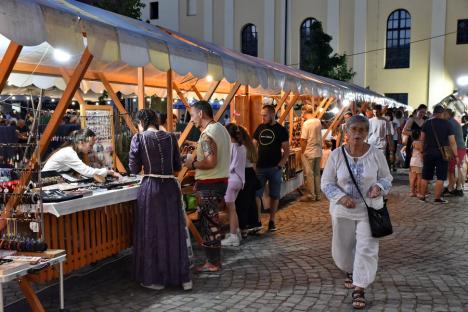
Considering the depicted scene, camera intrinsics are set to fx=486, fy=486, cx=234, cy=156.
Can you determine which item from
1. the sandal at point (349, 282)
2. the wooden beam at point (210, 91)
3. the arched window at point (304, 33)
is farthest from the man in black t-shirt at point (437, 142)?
the arched window at point (304, 33)

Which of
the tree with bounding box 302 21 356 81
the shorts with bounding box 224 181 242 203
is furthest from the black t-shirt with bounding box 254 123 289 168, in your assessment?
the tree with bounding box 302 21 356 81

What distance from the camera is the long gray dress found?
4.55 m

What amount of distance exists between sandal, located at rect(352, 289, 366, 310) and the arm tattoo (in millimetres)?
2031

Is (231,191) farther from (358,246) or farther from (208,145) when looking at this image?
(358,246)

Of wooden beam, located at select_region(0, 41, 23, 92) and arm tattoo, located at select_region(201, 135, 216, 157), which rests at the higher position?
wooden beam, located at select_region(0, 41, 23, 92)

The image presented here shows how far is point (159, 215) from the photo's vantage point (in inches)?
180

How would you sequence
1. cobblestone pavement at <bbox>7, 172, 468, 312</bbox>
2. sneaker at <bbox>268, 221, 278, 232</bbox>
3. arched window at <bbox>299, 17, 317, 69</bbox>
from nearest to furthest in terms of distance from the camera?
cobblestone pavement at <bbox>7, 172, 468, 312</bbox> < sneaker at <bbox>268, 221, 278, 232</bbox> < arched window at <bbox>299, 17, 317, 69</bbox>

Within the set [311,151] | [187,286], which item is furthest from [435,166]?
[187,286]

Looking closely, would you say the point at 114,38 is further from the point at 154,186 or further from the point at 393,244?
the point at 393,244

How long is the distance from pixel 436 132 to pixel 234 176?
4615 millimetres

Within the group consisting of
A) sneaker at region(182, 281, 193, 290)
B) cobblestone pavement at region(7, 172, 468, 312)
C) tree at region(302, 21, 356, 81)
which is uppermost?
tree at region(302, 21, 356, 81)

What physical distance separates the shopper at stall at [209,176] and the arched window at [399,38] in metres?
24.7

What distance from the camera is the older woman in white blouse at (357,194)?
420 cm

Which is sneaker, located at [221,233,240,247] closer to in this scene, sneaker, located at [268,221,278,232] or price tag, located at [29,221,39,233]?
sneaker, located at [268,221,278,232]
